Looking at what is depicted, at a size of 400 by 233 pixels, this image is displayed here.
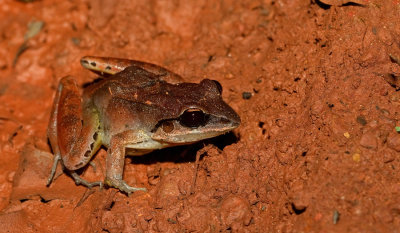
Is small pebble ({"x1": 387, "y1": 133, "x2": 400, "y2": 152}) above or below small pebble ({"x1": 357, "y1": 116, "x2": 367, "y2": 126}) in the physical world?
below

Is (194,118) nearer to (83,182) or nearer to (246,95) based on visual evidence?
(246,95)

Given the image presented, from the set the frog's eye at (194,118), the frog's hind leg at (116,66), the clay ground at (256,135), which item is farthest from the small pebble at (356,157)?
the frog's hind leg at (116,66)

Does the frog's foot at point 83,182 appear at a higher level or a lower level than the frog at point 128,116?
lower

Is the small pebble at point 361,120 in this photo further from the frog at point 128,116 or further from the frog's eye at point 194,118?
the frog's eye at point 194,118

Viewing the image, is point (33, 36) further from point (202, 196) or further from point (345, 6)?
point (345, 6)

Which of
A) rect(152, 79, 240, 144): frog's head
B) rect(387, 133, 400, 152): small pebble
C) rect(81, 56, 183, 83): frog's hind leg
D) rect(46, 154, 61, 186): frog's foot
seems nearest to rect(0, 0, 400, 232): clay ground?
rect(387, 133, 400, 152): small pebble

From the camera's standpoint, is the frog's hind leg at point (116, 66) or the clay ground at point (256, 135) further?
the frog's hind leg at point (116, 66)

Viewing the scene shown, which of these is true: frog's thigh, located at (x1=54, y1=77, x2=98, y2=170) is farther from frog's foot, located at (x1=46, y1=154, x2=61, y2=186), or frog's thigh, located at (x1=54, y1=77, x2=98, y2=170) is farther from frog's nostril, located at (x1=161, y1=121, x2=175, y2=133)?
frog's nostril, located at (x1=161, y1=121, x2=175, y2=133)
